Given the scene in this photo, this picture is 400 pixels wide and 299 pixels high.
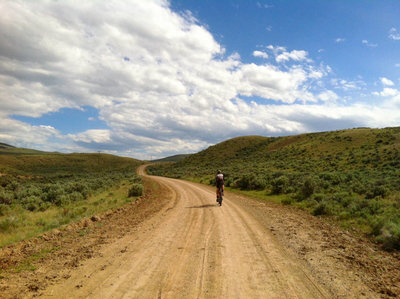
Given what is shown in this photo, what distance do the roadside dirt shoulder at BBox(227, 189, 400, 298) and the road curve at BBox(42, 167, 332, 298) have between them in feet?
1.62

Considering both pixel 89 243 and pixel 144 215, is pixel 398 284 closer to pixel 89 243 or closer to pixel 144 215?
pixel 89 243

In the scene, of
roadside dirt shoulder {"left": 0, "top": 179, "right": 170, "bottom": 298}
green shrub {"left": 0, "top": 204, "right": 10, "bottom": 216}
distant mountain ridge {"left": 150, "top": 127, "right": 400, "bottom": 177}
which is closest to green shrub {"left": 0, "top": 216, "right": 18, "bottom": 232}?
roadside dirt shoulder {"left": 0, "top": 179, "right": 170, "bottom": 298}

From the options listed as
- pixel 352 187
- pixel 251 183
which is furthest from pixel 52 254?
pixel 251 183

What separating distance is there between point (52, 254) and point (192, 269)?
462cm

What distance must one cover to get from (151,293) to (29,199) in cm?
1724

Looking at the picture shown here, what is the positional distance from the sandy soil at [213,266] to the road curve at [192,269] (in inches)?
0.9

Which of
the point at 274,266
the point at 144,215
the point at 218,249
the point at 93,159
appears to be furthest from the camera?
the point at 93,159

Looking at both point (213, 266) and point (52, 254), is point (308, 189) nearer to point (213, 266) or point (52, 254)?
point (213, 266)

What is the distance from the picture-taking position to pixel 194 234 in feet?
30.8

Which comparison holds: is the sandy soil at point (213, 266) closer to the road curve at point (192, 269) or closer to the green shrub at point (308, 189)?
the road curve at point (192, 269)

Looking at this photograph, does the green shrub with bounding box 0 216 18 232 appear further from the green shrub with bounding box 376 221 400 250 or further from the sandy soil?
the green shrub with bounding box 376 221 400 250

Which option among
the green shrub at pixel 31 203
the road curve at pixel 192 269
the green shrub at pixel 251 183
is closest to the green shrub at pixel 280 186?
the green shrub at pixel 251 183

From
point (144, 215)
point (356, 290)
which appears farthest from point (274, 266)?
point (144, 215)

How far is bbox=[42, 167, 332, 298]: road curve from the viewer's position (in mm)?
5074
